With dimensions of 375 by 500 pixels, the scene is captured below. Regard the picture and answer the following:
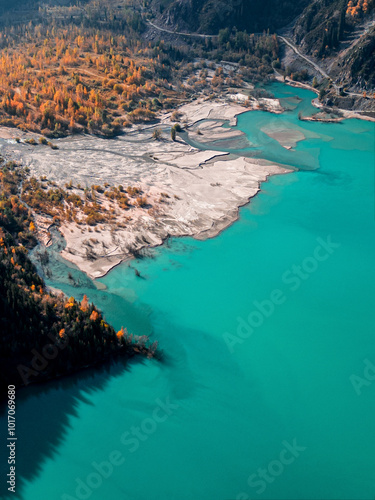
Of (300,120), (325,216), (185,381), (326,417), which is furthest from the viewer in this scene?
(300,120)

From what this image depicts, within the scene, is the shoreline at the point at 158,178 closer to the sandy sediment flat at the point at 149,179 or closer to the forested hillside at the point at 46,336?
the sandy sediment flat at the point at 149,179

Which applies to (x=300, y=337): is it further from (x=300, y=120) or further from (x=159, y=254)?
(x=300, y=120)

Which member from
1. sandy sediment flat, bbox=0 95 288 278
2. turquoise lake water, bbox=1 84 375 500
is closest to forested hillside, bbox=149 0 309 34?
sandy sediment flat, bbox=0 95 288 278

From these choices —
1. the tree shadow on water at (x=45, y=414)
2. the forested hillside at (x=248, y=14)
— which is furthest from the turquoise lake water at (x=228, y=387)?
the forested hillside at (x=248, y=14)

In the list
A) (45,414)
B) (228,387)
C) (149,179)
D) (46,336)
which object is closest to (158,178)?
(149,179)

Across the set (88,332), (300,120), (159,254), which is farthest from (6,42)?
(88,332)

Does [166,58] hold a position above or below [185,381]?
above
